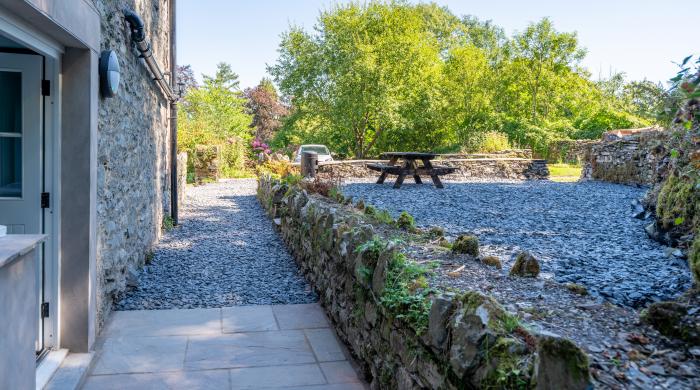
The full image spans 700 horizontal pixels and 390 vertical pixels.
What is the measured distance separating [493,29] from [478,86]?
728 inches

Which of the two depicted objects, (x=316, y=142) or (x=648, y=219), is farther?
(x=316, y=142)

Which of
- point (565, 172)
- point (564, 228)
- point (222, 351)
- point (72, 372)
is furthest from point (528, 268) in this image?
point (565, 172)

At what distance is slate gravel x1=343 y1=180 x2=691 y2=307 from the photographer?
442 centimetres

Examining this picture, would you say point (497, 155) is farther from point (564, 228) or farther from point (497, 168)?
point (564, 228)

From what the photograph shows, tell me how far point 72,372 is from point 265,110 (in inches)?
1357

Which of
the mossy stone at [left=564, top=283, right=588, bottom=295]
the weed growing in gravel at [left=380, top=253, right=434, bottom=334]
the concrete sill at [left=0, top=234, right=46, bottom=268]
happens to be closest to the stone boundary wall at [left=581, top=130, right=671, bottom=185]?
the mossy stone at [left=564, top=283, right=588, bottom=295]

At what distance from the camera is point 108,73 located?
13.4 feet

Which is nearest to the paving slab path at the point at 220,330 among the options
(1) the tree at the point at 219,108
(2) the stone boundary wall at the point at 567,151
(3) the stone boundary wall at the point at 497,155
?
(3) the stone boundary wall at the point at 497,155

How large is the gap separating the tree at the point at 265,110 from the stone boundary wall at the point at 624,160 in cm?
2414

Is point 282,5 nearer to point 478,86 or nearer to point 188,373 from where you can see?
point 478,86

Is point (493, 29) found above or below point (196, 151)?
above

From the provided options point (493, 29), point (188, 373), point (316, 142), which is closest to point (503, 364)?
point (188, 373)

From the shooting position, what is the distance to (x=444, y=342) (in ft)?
7.64

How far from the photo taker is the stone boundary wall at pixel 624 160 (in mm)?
13102
